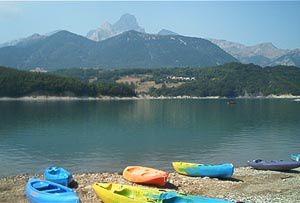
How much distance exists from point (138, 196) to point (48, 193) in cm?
477

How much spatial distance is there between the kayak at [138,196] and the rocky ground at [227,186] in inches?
61.4

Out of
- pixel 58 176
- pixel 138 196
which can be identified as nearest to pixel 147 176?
pixel 58 176

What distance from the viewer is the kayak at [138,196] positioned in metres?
20.7

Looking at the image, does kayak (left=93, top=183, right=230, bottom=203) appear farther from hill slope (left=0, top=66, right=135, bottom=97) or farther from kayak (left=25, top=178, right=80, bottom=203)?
hill slope (left=0, top=66, right=135, bottom=97)

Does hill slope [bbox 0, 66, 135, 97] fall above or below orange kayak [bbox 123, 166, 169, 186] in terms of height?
above

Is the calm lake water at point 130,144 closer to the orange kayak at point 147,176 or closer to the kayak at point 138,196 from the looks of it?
the orange kayak at point 147,176

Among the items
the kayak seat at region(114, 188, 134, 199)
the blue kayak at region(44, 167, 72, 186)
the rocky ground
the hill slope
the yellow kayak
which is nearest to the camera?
the yellow kayak

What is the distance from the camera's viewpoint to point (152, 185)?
2888 centimetres

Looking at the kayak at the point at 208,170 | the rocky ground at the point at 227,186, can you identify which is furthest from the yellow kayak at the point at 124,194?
the kayak at the point at 208,170

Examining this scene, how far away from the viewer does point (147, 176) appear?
95.5 ft

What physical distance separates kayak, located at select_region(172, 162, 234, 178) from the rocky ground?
58 centimetres

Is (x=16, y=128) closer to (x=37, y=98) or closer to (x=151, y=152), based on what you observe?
(x=151, y=152)

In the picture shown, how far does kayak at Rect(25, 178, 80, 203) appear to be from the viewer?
72.6 ft

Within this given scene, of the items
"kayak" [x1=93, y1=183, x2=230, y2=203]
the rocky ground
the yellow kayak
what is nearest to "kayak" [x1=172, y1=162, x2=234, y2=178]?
the rocky ground
